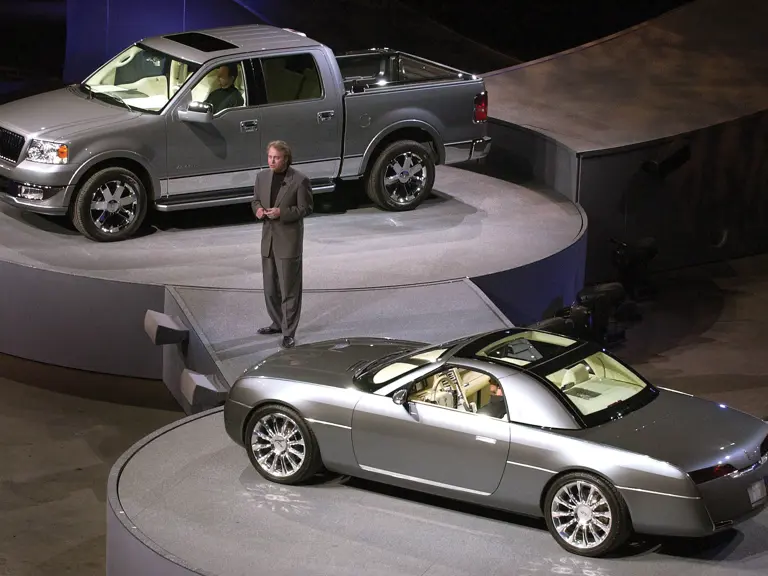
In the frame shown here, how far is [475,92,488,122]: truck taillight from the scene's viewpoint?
15500 mm

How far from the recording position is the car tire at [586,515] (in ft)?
25.6

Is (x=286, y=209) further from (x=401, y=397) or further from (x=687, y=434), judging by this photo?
(x=687, y=434)

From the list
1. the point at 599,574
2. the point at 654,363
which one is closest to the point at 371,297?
the point at 654,363

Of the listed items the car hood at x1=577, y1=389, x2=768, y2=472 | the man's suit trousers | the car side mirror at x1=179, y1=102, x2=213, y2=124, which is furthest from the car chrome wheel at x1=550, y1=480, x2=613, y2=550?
the car side mirror at x1=179, y1=102, x2=213, y2=124

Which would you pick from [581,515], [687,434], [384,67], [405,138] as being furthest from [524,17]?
[581,515]

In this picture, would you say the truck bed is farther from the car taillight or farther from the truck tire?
the car taillight

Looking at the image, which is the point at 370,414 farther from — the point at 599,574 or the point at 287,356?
the point at 599,574

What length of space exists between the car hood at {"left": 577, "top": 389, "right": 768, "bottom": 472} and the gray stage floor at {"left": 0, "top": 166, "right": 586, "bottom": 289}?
4.63 m

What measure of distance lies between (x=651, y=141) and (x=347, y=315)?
22.2 ft

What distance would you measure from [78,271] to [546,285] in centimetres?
468

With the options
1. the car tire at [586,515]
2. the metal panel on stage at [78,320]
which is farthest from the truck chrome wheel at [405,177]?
the car tire at [586,515]

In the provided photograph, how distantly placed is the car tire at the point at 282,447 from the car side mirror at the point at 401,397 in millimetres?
696

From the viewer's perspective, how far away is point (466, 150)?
15.6 m

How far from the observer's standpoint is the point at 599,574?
305 inches
